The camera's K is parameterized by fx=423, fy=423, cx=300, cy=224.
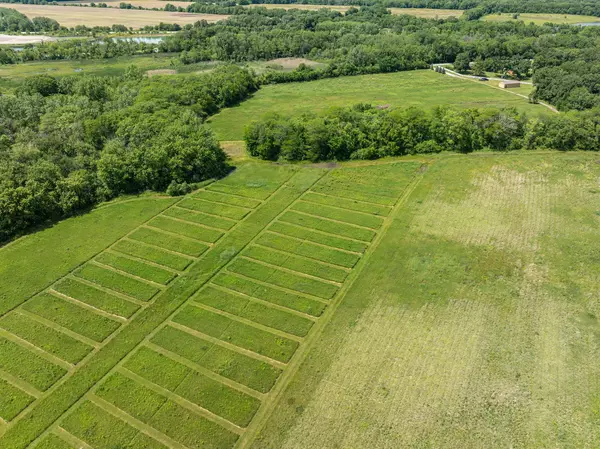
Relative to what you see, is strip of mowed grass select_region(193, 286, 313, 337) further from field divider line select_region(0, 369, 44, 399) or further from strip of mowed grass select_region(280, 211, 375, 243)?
field divider line select_region(0, 369, 44, 399)

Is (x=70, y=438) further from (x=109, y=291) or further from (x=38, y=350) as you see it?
(x=109, y=291)

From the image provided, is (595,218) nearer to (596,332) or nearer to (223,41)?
(596,332)

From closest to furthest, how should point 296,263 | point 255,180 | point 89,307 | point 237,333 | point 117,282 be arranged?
point 237,333 → point 89,307 → point 117,282 → point 296,263 → point 255,180

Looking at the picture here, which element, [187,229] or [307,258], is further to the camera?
[187,229]

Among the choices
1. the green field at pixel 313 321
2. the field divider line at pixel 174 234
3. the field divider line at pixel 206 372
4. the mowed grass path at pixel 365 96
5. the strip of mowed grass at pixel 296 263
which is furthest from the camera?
the mowed grass path at pixel 365 96

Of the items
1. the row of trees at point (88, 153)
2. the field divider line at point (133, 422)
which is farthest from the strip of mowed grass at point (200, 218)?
the field divider line at point (133, 422)

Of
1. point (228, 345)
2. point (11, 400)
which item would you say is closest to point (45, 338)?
point (11, 400)

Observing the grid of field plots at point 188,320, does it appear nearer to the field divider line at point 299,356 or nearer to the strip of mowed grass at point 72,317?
the strip of mowed grass at point 72,317

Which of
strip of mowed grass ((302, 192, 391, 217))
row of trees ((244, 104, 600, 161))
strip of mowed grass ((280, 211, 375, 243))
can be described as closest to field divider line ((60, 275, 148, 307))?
strip of mowed grass ((280, 211, 375, 243))
